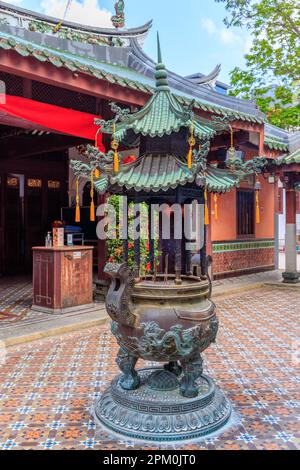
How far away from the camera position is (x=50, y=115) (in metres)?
6.44

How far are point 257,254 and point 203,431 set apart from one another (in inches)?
404

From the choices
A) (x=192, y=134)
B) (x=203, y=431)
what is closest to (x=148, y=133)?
(x=192, y=134)

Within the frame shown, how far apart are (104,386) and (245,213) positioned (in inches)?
366

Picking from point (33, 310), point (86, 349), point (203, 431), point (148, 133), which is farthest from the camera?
point (33, 310)

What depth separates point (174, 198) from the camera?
388cm

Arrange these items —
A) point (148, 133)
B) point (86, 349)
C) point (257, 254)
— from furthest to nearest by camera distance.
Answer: point (257, 254) → point (86, 349) → point (148, 133)

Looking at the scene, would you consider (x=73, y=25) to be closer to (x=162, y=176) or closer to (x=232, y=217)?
(x=232, y=217)

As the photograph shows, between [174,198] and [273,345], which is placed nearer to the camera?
[174,198]

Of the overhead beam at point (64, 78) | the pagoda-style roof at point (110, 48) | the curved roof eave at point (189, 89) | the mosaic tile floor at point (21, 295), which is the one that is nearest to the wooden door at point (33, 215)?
the mosaic tile floor at point (21, 295)

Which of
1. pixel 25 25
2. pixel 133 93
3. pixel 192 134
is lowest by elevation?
pixel 192 134

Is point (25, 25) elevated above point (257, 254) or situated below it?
above

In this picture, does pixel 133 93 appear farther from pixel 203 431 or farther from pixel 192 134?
pixel 203 431

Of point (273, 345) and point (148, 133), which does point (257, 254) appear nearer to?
point (273, 345)

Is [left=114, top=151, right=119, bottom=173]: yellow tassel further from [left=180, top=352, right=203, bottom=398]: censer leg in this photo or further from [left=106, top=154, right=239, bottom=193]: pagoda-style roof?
[left=180, top=352, right=203, bottom=398]: censer leg
